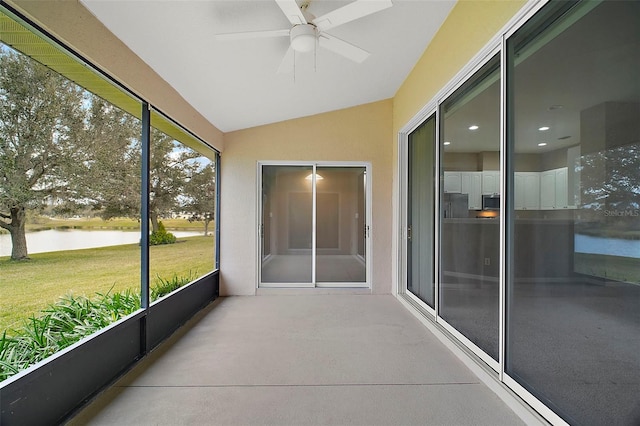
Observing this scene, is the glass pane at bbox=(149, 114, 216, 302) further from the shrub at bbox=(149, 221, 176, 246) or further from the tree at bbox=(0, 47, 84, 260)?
the tree at bbox=(0, 47, 84, 260)

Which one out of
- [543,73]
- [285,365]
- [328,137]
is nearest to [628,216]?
[543,73]

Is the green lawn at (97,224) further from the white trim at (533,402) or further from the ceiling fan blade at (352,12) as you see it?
the white trim at (533,402)

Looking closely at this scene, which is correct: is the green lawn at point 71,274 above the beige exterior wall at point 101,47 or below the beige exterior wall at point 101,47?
below

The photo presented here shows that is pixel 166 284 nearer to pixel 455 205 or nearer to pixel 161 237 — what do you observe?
pixel 161 237

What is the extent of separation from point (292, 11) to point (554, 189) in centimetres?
195

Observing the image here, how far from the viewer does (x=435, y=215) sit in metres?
3.37

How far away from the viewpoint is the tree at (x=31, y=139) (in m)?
1.78

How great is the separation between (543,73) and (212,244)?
4.49m

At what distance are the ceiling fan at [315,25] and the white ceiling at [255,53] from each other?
27 cm

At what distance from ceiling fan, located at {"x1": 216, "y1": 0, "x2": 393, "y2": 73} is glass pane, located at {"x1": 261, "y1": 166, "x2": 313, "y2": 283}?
253cm

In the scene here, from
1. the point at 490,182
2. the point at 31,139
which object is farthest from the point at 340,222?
the point at 31,139


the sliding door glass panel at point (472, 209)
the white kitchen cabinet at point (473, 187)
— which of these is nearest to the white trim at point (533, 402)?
the sliding door glass panel at point (472, 209)

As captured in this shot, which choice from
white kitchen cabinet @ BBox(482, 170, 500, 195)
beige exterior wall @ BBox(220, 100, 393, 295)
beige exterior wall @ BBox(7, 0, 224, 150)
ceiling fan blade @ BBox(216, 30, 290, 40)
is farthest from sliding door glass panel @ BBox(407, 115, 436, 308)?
beige exterior wall @ BBox(7, 0, 224, 150)

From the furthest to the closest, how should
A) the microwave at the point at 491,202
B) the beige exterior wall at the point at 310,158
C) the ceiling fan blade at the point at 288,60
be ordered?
the beige exterior wall at the point at 310,158 < the ceiling fan blade at the point at 288,60 < the microwave at the point at 491,202
